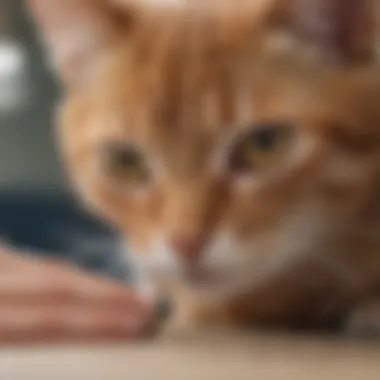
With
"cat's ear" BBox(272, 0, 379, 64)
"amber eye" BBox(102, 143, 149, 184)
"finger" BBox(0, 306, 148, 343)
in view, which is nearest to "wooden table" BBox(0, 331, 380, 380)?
"finger" BBox(0, 306, 148, 343)

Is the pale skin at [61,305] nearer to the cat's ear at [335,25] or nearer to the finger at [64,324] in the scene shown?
the finger at [64,324]

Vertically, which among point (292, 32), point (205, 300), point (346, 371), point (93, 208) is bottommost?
point (346, 371)

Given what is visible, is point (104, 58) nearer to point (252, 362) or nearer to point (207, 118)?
point (207, 118)

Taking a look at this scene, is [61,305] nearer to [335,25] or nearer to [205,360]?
[205,360]

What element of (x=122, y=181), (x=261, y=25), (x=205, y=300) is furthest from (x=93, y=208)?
(x=261, y=25)

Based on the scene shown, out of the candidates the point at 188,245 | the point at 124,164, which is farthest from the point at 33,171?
the point at 188,245

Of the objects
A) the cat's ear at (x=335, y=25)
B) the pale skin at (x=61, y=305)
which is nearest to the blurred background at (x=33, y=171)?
the pale skin at (x=61, y=305)
